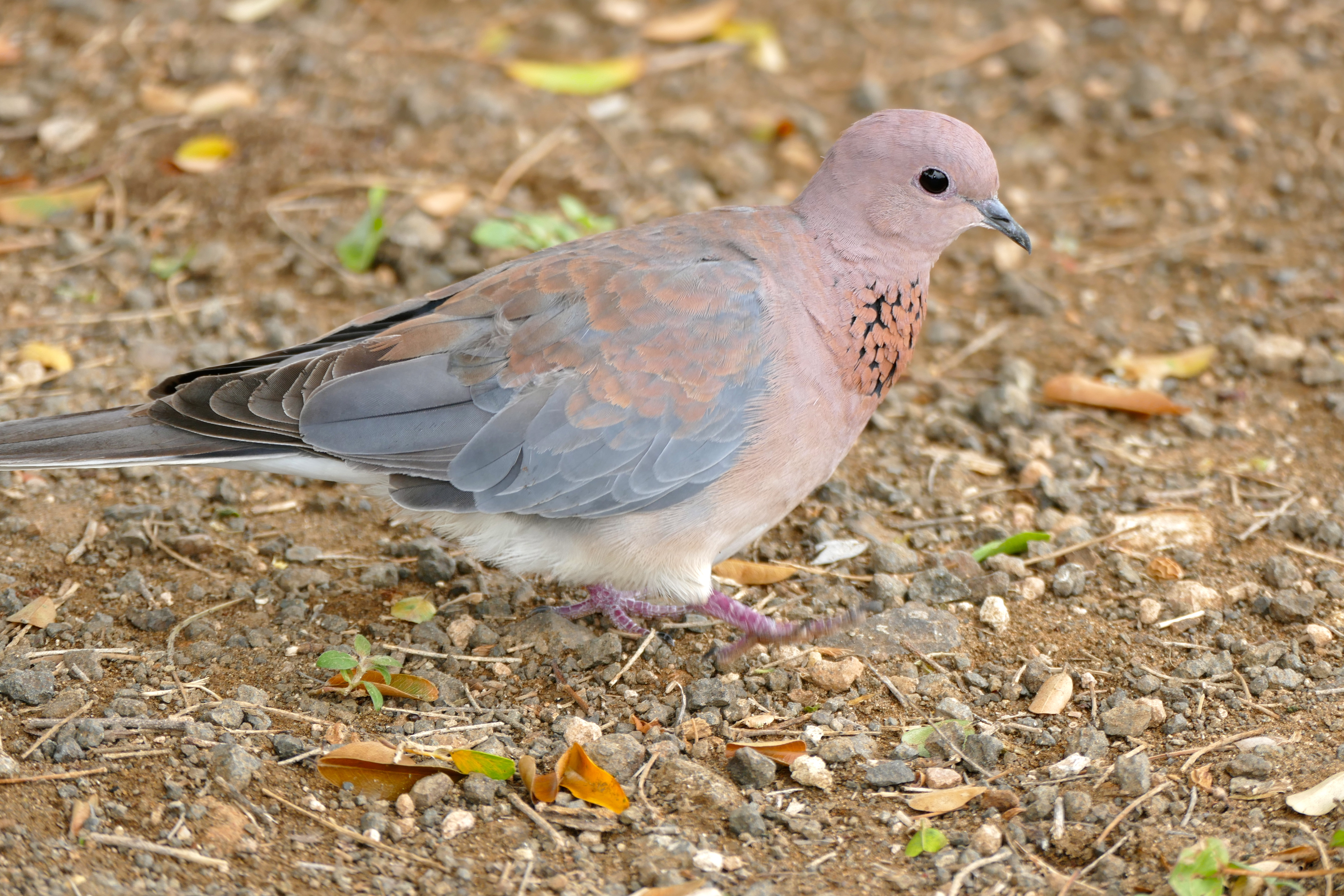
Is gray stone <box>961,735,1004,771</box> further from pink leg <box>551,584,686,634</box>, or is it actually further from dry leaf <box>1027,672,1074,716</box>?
pink leg <box>551,584,686,634</box>

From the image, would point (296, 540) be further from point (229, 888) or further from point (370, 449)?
point (229, 888)

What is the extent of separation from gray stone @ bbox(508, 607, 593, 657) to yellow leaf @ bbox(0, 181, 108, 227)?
2.89 metres

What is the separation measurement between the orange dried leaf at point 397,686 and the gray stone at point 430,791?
333mm

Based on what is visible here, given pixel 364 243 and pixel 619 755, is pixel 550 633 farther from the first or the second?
pixel 364 243

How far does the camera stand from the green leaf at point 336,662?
3416 millimetres

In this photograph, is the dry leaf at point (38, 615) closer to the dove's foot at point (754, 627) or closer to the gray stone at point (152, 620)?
the gray stone at point (152, 620)

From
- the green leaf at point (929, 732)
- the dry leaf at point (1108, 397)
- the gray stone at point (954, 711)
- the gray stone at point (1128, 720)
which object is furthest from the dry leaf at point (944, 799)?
the dry leaf at point (1108, 397)

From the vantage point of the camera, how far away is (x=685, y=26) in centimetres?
666

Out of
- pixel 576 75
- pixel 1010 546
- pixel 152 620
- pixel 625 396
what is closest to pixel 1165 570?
pixel 1010 546

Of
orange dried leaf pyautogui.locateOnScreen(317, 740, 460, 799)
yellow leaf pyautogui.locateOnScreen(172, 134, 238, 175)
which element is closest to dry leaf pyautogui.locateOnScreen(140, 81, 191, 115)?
yellow leaf pyautogui.locateOnScreen(172, 134, 238, 175)

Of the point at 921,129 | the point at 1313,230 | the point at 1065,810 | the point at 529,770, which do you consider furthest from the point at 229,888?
the point at 1313,230

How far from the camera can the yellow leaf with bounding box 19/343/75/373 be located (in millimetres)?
4605

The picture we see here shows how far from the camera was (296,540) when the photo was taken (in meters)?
4.08

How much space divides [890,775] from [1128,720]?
637 millimetres
